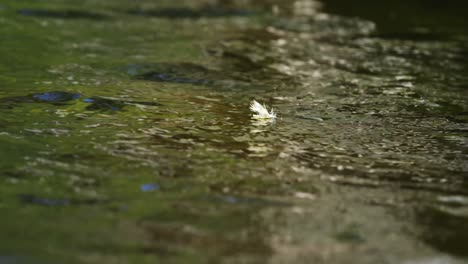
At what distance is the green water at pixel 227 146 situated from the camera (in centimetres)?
307

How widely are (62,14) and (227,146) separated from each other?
5.35m

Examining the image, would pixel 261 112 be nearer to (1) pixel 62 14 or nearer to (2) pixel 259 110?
(2) pixel 259 110

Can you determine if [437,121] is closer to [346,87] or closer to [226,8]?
[346,87]

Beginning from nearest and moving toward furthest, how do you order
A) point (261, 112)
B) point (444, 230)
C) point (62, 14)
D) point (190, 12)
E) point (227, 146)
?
point (444, 230)
point (227, 146)
point (261, 112)
point (62, 14)
point (190, 12)

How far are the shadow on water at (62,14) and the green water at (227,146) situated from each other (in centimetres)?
19

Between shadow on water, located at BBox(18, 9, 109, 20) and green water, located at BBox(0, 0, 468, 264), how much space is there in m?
0.19

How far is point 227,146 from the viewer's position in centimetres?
438

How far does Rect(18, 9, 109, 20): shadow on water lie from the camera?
8.92 metres

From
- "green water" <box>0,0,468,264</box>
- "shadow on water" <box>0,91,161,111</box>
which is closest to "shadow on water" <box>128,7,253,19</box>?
"green water" <box>0,0,468,264</box>

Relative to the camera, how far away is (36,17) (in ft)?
28.6

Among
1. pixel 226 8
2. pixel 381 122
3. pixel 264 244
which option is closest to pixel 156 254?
pixel 264 244

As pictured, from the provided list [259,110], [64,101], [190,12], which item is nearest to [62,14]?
[190,12]

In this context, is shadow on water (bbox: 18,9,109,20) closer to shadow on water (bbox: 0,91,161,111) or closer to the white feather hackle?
shadow on water (bbox: 0,91,161,111)

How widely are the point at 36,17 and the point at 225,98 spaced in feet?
12.7
